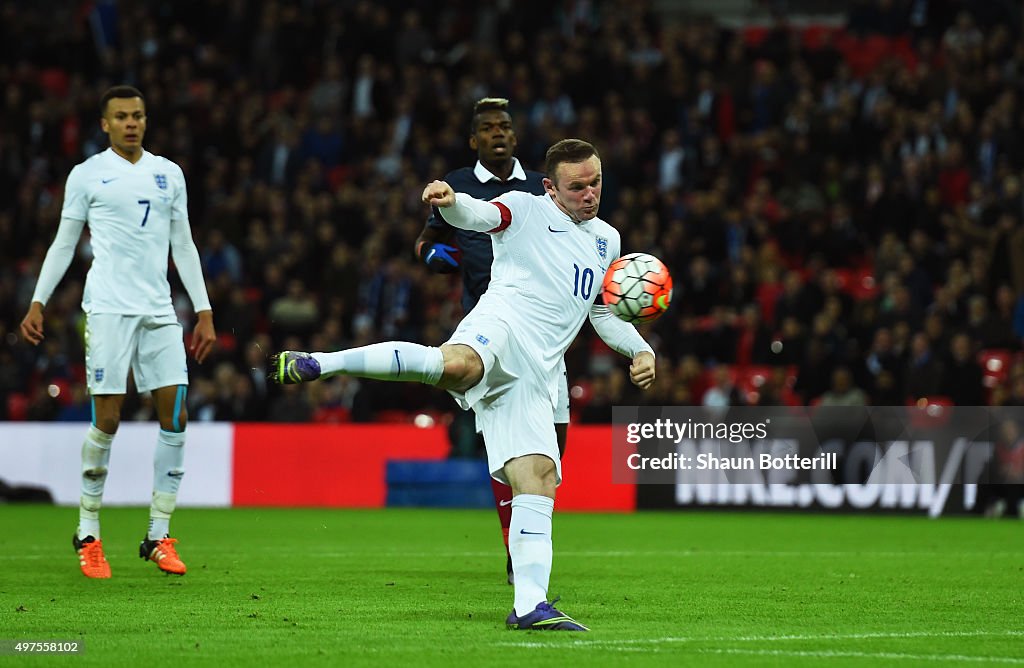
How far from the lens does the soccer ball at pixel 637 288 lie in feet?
23.2

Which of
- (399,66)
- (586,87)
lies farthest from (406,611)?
(399,66)

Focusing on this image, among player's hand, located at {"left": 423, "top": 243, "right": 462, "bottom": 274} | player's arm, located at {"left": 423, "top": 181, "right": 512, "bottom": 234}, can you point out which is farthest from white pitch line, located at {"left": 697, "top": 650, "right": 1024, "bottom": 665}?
player's hand, located at {"left": 423, "top": 243, "right": 462, "bottom": 274}

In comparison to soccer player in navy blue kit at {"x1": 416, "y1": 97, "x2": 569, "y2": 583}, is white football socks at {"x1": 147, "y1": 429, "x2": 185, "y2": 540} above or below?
below

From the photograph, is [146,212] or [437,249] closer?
[437,249]

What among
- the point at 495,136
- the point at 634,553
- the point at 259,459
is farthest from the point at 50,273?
the point at 259,459

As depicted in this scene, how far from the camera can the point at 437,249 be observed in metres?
8.88

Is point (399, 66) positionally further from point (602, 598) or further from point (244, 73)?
point (602, 598)

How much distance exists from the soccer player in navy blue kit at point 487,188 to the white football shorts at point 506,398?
211 centimetres

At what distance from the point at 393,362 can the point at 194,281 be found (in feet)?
10.2

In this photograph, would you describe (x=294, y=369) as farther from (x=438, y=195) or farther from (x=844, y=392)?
(x=844, y=392)

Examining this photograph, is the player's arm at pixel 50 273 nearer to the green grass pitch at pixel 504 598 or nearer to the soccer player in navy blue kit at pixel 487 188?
the green grass pitch at pixel 504 598

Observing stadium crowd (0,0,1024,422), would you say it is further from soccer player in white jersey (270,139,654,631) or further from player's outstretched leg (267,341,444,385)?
player's outstretched leg (267,341,444,385)

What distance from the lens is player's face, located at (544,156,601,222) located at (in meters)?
7.05

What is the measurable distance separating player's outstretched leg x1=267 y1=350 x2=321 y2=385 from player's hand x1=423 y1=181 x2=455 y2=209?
824 mm
